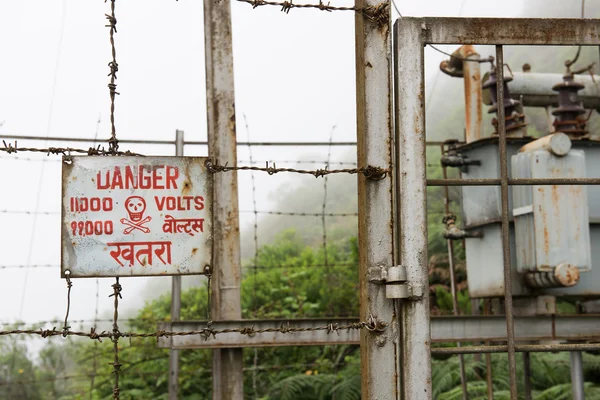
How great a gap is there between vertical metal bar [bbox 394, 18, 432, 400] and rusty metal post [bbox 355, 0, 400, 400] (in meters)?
0.05

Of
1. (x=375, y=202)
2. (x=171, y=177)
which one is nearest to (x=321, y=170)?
(x=375, y=202)

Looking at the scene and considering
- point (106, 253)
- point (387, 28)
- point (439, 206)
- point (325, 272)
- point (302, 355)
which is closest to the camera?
point (106, 253)

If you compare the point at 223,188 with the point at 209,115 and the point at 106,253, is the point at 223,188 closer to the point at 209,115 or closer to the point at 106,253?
the point at 209,115

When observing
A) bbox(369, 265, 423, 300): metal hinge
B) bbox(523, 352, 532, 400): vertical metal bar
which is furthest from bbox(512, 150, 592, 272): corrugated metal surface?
bbox(369, 265, 423, 300): metal hinge

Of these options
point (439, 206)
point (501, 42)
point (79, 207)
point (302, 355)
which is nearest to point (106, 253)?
point (79, 207)

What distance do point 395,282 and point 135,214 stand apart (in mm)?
931

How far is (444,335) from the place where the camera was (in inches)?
180

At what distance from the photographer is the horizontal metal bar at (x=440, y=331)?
14.5ft

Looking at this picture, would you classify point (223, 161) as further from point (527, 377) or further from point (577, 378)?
point (577, 378)

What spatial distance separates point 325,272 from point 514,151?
2997mm

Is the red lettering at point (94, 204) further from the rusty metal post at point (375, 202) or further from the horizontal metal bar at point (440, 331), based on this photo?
the horizontal metal bar at point (440, 331)

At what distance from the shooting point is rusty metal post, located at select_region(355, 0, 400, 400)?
2.55 meters

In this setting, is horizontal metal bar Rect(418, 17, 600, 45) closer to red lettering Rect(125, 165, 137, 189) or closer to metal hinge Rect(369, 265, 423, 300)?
metal hinge Rect(369, 265, 423, 300)

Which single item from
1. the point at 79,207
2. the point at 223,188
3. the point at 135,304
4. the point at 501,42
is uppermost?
the point at 501,42
